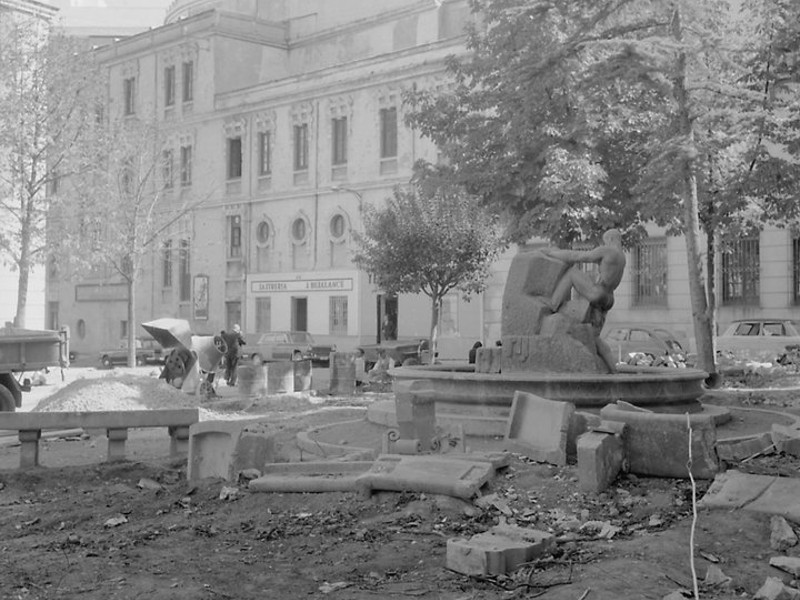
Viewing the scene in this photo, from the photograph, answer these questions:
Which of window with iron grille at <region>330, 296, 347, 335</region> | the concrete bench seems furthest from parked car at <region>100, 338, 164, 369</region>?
the concrete bench

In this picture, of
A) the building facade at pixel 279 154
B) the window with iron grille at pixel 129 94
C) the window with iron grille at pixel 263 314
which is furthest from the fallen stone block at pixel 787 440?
the window with iron grille at pixel 129 94

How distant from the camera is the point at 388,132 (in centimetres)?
3803

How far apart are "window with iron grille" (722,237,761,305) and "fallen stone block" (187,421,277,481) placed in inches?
852

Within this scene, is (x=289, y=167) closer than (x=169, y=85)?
Yes

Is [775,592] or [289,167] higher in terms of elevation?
[289,167]

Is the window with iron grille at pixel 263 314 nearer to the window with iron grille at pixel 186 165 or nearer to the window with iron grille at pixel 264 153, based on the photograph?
the window with iron grille at pixel 264 153

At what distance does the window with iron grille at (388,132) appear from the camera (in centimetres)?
3775

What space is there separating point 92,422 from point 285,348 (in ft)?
72.6

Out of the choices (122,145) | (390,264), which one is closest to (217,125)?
(122,145)

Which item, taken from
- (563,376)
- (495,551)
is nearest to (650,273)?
(563,376)

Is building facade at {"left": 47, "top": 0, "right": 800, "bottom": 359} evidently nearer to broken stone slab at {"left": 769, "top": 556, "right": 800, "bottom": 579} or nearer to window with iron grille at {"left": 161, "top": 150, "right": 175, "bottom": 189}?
window with iron grille at {"left": 161, "top": 150, "right": 175, "bottom": 189}

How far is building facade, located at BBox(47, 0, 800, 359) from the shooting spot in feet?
119

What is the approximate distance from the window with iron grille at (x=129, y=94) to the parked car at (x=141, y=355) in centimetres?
1110

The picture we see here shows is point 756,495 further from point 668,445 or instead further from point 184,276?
point 184,276
